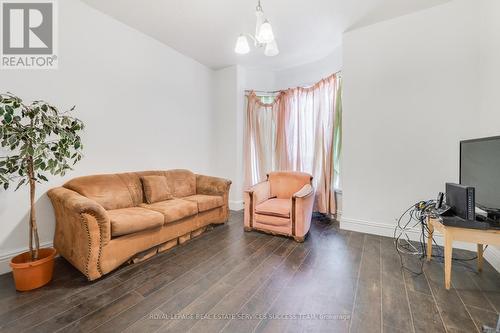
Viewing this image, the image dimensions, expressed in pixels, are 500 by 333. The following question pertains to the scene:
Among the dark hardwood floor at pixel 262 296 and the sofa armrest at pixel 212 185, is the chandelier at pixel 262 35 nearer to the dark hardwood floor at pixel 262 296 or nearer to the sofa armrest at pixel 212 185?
the sofa armrest at pixel 212 185

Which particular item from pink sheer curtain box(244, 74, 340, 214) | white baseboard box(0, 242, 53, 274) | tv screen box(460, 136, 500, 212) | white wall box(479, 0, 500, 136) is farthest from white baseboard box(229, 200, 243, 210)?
white wall box(479, 0, 500, 136)

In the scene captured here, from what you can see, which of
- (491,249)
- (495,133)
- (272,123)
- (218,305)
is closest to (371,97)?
(495,133)

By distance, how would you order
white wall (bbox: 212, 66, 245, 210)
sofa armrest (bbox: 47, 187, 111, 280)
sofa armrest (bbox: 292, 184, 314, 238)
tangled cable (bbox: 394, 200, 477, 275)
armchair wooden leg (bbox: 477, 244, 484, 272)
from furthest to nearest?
white wall (bbox: 212, 66, 245, 210) < sofa armrest (bbox: 292, 184, 314, 238) < tangled cable (bbox: 394, 200, 477, 275) < armchair wooden leg (bbox: 477, 244, 484, 272) < sofa armrest (bbox: 47, 187, 111, 280)

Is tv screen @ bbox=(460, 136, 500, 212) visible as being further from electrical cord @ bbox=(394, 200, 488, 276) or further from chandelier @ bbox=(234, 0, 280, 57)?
chandelier @ bbox=(234, 0, 280, 57)

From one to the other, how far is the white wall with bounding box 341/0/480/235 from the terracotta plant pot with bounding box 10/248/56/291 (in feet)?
11.2

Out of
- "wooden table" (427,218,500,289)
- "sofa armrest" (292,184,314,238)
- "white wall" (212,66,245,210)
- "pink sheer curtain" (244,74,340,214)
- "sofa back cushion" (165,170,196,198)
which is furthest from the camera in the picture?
"white wall" (212,66,245,210)

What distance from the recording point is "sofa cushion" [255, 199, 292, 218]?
9.03 feet

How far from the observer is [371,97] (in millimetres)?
2869

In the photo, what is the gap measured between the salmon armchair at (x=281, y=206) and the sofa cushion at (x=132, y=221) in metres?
1.22

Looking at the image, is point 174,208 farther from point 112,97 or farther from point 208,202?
point 112,97

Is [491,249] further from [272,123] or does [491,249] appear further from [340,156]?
[272,123]

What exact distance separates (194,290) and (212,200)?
4.69 feet

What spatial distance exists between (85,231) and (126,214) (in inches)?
15.5

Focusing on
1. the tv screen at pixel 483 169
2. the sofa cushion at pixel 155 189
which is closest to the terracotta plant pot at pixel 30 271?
the sofa cushion at pixel 155 189
